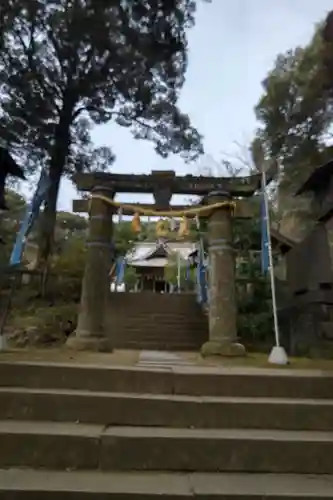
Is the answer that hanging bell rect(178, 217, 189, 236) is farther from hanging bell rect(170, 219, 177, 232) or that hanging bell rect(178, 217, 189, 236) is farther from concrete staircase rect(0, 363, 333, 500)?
concrete staircase rect(0, 363, 333, 500)

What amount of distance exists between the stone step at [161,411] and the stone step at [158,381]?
0.28m

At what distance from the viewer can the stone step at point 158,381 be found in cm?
427

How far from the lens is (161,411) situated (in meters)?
3.92

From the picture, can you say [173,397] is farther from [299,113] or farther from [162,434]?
[299,113]

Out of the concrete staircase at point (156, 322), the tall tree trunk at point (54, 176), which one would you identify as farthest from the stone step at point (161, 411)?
the tall tree trunk at point (54, 176)

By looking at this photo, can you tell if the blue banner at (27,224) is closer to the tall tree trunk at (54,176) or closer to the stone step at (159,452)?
the stone step at (159,452)

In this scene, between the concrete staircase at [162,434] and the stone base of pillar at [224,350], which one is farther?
the stone base of pillar at [224,350]

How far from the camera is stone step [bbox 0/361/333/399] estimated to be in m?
4.27

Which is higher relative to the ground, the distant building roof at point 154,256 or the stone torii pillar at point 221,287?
the distant building roof at point 154,256

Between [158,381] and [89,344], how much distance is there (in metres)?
3.05

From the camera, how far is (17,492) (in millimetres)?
2936

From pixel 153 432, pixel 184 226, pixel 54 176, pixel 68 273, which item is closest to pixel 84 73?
pixel 54 176

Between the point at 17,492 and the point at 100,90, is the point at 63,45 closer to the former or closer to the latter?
the point at 100,90

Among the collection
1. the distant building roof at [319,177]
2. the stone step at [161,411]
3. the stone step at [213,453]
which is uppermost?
the distant building roof at [319,177]
